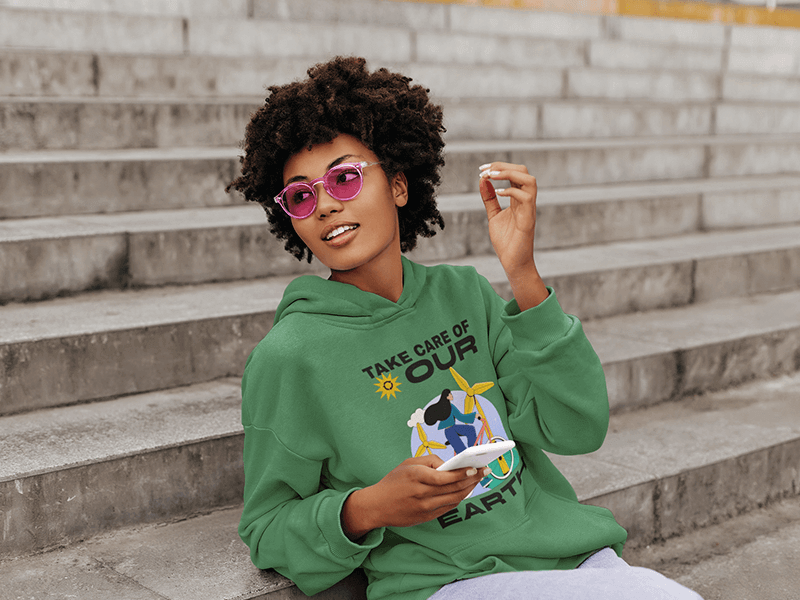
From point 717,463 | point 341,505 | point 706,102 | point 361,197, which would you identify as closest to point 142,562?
point 341,505

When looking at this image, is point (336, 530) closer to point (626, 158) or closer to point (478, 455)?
point (478, 455)

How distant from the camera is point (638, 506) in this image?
113 inches

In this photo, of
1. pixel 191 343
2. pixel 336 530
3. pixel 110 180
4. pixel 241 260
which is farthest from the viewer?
pixel 110 180

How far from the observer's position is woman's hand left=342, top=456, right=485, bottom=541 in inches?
63.8

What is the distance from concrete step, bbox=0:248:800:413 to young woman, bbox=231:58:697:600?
1.07m

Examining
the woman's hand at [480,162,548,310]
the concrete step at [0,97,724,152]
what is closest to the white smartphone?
the woman's hand at [480,162,548,310]

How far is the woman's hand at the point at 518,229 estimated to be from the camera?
70.1 inches

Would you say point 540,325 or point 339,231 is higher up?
point 339,231

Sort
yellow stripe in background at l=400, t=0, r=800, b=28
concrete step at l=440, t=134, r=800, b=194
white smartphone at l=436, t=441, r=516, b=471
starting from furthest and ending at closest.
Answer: yellow stripe in background at l=400, t=0, r=800, b=28
concrete step at l=440, t=134, r=800, b=194
white smartphone at l=436, t=441, r=516, b=471

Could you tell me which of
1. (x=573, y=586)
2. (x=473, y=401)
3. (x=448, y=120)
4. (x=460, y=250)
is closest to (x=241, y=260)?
(x=460, y=250)

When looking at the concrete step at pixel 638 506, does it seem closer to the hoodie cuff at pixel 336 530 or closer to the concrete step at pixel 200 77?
the hoodie cuff at pixel 336 530

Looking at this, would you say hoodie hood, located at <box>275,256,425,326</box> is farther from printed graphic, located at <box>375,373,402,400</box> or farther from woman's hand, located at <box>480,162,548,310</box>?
woman's hand, located at <box>480,162,548,310</box>

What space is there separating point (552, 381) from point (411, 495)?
0.39m

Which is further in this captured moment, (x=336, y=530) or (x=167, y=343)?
(x=167, y=343)
